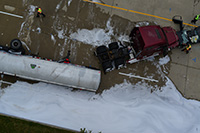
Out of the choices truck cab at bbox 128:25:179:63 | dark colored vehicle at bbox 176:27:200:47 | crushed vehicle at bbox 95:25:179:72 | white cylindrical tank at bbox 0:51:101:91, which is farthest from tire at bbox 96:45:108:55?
dark colored vehicle at bbox 176:27:200:47

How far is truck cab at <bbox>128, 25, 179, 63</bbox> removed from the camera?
7.57 meters

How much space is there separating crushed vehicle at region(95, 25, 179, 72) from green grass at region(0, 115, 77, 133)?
15.0 feet

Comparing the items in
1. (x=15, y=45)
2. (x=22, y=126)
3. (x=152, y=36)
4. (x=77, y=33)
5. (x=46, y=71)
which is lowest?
(x=22, y=126)

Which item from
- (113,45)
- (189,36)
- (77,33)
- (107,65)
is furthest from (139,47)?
(77,33)

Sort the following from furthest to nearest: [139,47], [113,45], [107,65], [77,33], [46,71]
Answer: [77,33] < [113,45] < [107,65] < [139,47] < [46,71]

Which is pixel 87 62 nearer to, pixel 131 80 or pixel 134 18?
pixel 131 80

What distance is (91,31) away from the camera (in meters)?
8.63

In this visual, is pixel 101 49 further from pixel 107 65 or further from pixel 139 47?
pixel 139 47

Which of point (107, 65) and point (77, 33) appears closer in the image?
point (107, 65)

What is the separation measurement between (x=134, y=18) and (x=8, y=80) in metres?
8.71

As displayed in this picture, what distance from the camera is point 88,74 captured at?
716cm

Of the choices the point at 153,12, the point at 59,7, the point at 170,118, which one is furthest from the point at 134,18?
the point at 170,118

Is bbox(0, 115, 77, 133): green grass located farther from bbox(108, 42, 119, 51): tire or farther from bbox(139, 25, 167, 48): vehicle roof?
bbox(139, 25, 167, 48): vehicle roof

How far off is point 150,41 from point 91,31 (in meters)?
3.63
